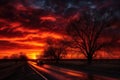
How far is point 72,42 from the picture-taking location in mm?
57281

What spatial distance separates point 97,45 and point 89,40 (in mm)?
2285

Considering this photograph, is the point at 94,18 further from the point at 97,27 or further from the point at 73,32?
the point at 73,32

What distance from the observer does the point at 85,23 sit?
56.1 metres

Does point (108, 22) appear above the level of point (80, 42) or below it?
above

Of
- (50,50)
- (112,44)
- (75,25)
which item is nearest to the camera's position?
(112,44)

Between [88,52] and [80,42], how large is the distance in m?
3.00

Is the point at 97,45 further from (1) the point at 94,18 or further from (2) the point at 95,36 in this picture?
(1) the point at 94,18

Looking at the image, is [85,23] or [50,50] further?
[50,50]

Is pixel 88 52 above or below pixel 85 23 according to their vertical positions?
below

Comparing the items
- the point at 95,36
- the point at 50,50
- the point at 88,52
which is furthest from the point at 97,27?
the point at 50,50

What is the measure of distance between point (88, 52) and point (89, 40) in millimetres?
2725

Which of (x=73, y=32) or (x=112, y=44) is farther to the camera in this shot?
(x=73, y=32)

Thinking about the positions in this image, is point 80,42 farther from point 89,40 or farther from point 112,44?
point 112,44

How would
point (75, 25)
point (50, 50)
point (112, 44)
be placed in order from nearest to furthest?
1. point (112, 44)
2. point (75, 25)
3. point (50, 50)
